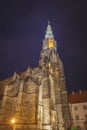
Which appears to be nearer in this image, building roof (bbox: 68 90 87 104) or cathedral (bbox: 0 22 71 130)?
cathedral (bbox: 0 22 71 130)

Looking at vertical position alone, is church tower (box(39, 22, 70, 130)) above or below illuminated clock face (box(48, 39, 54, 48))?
below

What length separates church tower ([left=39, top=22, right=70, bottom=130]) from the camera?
18156 millimetres

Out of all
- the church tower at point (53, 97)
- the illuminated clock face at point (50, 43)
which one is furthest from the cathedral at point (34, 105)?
the illuminated clock face at point (50, 43)

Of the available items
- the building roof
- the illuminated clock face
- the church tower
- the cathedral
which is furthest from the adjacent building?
the illuminated clock face

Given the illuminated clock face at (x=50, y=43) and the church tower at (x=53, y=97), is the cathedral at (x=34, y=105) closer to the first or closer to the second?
the church tower at (x=53, y=97)

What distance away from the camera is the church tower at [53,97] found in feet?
59.6

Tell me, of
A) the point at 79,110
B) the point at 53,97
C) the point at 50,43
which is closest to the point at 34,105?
the point at 53,97

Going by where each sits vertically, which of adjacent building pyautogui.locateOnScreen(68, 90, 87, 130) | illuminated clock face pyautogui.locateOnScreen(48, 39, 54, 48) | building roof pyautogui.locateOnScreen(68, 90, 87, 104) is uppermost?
illuminated clock face pyautogui.locateOnScreen(48, 39, 54, 48)

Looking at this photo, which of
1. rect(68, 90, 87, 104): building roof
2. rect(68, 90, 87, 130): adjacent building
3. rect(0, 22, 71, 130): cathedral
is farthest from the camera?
rect(68, 90, 87, 104): building roof

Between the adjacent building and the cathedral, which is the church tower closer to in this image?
the cathedral

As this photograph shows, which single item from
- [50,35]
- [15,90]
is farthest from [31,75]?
[50,35]

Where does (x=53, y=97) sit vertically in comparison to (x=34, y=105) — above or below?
above

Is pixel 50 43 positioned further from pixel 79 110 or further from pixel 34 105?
pixel 34 105

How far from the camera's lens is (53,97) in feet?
73.2
